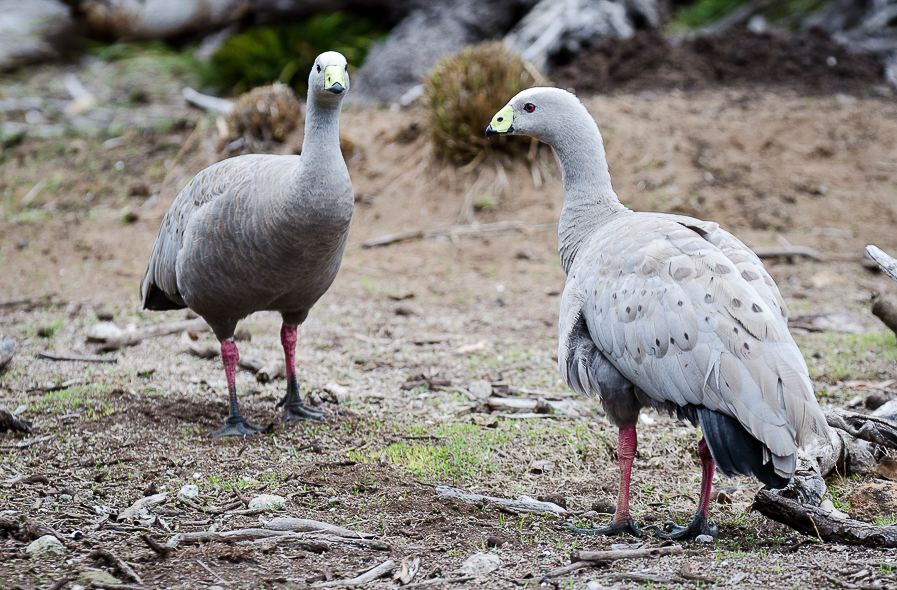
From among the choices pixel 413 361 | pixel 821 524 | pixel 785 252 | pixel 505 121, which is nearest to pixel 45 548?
pixel 505 121

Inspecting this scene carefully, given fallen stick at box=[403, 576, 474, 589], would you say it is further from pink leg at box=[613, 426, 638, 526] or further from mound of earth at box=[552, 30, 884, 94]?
mound of earth at box=[552, 30, 884, 94]

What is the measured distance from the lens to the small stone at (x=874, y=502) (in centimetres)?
352

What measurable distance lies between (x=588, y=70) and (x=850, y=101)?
10.9ft

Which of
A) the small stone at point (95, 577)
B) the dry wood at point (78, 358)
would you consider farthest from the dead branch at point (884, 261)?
the dry wood at point (78, 358)

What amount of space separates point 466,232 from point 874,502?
18.8 ft

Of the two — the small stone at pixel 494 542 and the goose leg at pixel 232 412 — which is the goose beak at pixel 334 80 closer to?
the goose leg at pixel 232 412

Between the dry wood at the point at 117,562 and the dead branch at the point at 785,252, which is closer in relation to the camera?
the dry wood at the point at 117,562

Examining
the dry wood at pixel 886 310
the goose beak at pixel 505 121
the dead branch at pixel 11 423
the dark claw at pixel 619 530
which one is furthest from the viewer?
the dry wood at pixel 886 310

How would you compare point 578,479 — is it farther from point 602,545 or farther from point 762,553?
point 762,553

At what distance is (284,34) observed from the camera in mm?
13227

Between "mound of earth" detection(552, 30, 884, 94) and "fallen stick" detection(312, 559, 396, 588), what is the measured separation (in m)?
8.90

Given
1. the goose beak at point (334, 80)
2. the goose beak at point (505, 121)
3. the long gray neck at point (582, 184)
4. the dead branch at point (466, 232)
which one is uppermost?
the goose beak at point (334, 80)

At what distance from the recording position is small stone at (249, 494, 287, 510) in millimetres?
3609

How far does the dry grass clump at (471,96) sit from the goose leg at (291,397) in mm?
4805
